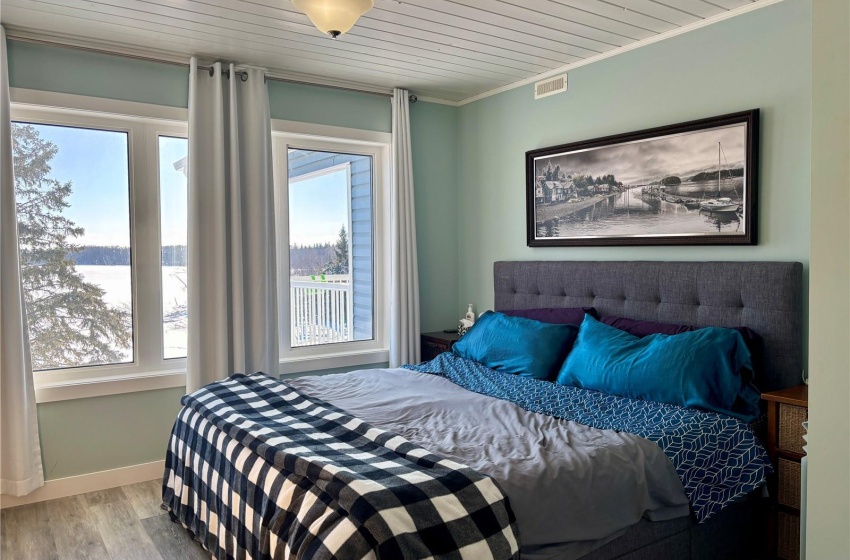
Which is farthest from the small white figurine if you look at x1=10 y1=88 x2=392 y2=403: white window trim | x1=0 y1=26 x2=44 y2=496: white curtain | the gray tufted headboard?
x1=0 y1=26 x2=44 y2=496: white curtain

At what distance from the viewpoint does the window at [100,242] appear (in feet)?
11.4

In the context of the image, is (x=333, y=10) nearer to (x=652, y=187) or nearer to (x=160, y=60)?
(x=160, y=60)

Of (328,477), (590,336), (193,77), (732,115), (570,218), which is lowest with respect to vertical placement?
(328,477)

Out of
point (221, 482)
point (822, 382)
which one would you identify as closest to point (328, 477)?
point (221, 482)

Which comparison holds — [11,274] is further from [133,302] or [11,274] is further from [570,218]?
[570,218]

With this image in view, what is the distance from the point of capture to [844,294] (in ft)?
3.38

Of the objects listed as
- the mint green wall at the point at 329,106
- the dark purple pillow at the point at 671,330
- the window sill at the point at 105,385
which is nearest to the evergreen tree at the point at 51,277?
the window sill at the point at 105,385

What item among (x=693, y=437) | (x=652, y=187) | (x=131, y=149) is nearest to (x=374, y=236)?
(x=131, y=149)

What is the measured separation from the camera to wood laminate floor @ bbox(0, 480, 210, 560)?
2807mm

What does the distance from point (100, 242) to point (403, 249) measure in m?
1.92

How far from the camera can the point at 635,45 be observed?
354cm

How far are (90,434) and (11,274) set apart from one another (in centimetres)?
99

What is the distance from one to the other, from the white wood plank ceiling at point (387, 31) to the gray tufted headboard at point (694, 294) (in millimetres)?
1236

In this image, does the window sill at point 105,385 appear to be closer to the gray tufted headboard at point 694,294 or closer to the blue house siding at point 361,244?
the blue house siding at point 361,244
